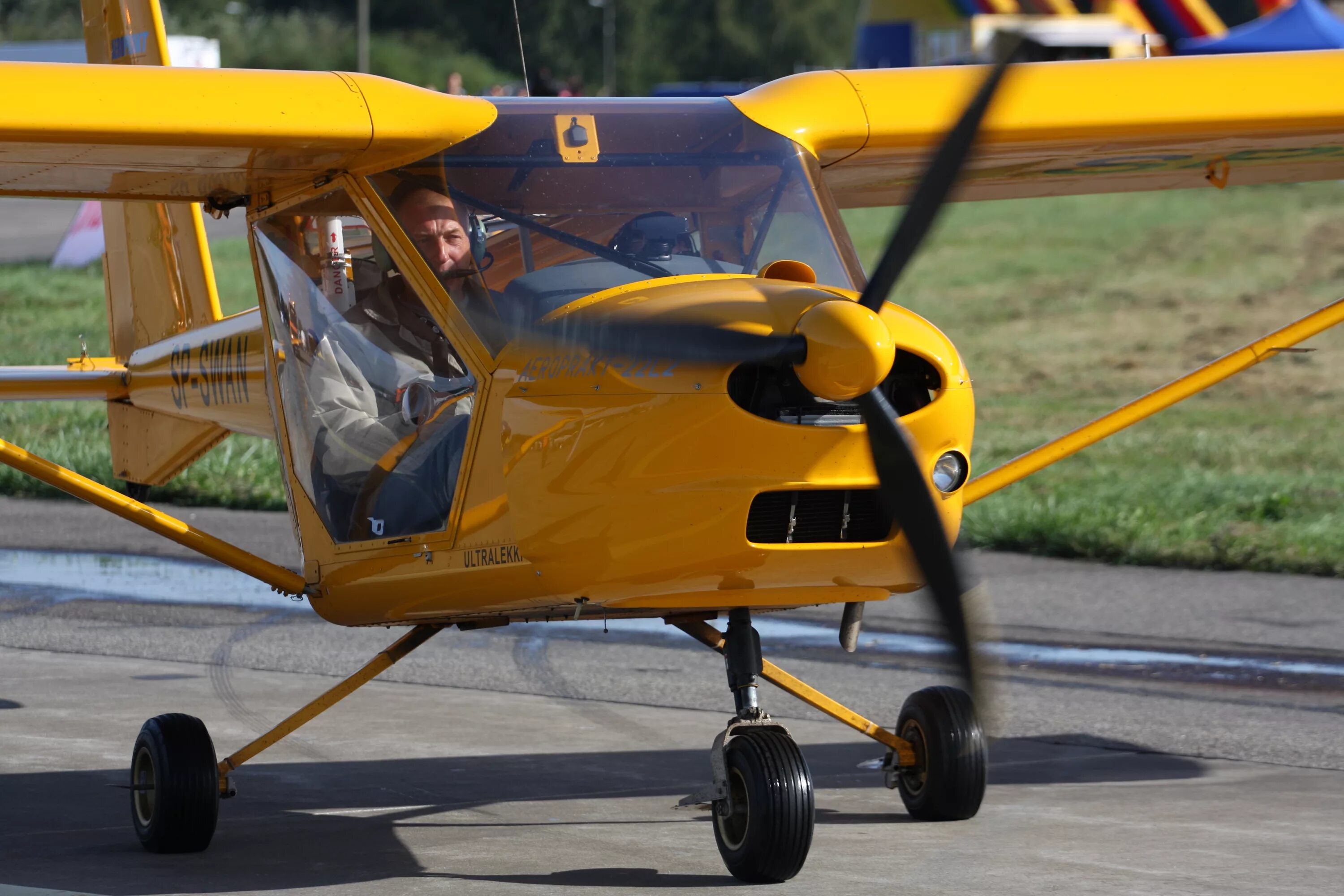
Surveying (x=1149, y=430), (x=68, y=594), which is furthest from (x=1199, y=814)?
(x=1149, y=430)

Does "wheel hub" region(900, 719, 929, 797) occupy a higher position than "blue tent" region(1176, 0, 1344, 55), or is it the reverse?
"blue tent" region(1176, 0, 1344, 55)

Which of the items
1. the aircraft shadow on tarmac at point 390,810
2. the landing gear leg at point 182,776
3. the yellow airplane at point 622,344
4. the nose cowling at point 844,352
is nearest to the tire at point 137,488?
the yellow airplane at point 622,344

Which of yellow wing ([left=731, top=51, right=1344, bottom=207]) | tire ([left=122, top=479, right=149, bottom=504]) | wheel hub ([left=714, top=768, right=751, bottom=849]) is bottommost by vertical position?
wheel hub ([left=714, top=768, right=751, bottom=849])

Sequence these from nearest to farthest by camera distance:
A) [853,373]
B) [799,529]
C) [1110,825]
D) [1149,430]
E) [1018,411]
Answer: [853,373], [799,529], [1110,825], [1149,430], [1018,411]

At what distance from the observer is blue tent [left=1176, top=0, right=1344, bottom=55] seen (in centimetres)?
3228

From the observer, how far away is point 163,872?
5.08 m

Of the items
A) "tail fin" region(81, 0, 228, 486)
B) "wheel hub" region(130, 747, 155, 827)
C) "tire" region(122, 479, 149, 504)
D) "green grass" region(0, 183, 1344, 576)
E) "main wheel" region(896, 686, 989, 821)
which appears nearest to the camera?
"wheel hub" region(130, 747, 155, 827)

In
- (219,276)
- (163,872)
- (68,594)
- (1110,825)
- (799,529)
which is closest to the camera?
(799,529)

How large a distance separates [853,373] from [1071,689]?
4.28m

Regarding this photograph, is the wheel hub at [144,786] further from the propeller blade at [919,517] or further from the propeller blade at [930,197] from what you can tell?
the propeller blade at [930,197]

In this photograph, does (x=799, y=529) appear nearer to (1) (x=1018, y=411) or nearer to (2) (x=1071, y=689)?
(2) (x=1071, y=689)

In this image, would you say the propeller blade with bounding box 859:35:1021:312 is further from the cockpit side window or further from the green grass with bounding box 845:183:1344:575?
the green grass with bounding box 845:183:1344:575

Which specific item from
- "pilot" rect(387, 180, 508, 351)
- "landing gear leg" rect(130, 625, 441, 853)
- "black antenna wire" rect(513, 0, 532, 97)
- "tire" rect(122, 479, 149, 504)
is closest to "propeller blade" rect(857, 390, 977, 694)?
"pilot" rect(387, 180, 508, 351)

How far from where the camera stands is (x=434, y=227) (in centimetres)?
511
